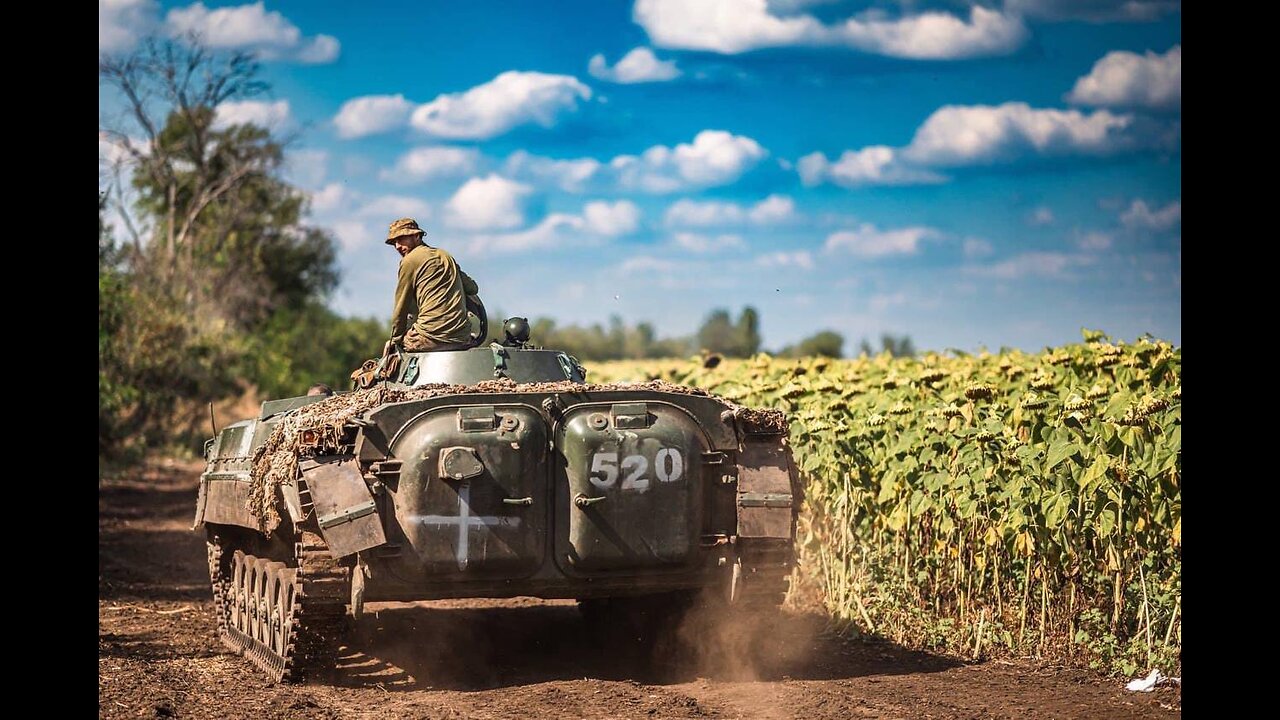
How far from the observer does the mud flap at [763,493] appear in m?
8.99

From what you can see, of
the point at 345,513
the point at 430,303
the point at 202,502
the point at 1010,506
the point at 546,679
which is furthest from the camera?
the point at 202,502

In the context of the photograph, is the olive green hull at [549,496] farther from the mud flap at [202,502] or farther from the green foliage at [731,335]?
the green foliage at [731,335]

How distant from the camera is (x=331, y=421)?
28.1ft

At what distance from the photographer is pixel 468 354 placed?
386 inches

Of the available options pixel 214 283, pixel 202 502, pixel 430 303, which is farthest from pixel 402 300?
→ pixel 214 283

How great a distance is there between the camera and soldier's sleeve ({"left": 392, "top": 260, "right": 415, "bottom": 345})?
10.3 metres

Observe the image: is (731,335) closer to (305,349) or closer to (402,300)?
(305,349)

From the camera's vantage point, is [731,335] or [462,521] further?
[731,335]

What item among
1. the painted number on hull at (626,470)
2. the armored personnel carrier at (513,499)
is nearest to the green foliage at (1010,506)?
the armored personnel carrier at (513,499)

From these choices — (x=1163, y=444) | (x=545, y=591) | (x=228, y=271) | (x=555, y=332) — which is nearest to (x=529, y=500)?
(x=545, y=591)

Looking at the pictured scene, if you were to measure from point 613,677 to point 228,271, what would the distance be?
4020 cm

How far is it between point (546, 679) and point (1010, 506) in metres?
3.20

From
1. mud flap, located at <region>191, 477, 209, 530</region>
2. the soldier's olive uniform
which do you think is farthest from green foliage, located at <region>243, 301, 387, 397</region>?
the soldier's olive uniform

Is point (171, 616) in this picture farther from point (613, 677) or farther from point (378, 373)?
point (613, 677)
